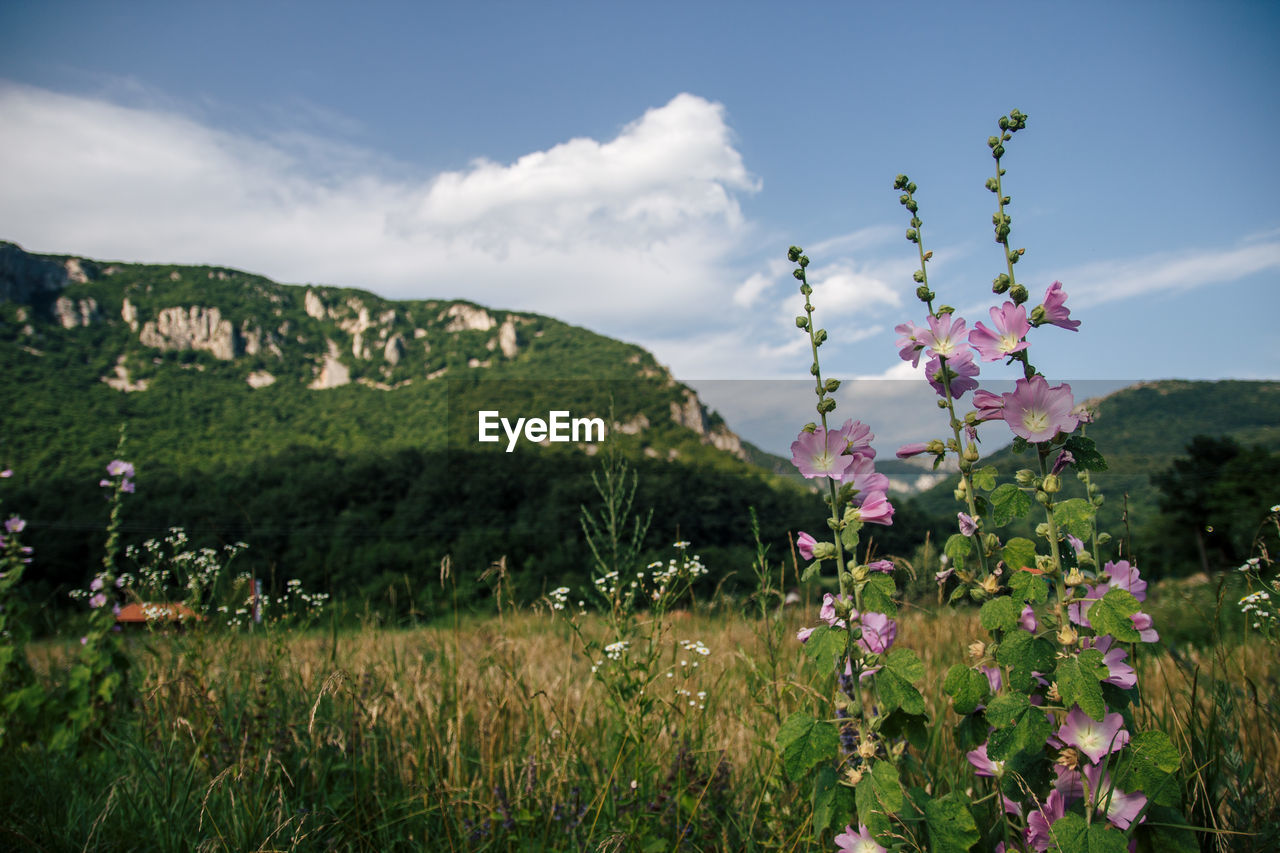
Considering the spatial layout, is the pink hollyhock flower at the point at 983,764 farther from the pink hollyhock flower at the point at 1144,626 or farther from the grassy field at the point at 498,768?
the pink hollyhock flower at the point at 1144,626

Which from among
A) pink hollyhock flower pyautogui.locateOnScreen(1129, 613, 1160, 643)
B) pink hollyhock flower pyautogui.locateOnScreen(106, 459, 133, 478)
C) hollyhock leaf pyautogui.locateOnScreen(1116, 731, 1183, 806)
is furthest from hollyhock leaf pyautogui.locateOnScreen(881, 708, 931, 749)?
pink hollyhock flower pyautogui.locateOnScreen(106, 459, 133, 478)

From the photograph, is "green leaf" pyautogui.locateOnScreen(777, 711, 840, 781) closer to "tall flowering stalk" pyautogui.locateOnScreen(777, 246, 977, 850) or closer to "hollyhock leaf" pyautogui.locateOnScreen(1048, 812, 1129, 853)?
"tall flowering stalk" pyautogui.locateOnScreen(777, 246, 977, 850)

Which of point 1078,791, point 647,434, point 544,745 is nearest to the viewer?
point 1078,791

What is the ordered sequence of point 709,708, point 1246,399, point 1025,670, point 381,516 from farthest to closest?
1. point 1246,399
2. point 381,516
3. point 709,708
4. point 1025,670

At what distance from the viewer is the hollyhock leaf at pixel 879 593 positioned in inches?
50.8

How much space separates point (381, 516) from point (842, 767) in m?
33.2

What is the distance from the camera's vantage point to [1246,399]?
43.3 m

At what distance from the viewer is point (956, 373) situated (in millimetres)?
1399

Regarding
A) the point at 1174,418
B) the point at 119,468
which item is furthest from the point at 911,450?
the point at 1174,418

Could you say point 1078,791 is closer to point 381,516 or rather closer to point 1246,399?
point 381,516

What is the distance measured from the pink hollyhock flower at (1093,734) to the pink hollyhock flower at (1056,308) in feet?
2.49

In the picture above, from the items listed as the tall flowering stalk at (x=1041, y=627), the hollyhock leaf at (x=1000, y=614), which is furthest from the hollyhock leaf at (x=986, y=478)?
the hollyhock leaf at (x=1000, y=614)

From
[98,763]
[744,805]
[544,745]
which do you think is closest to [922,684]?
[744,805]

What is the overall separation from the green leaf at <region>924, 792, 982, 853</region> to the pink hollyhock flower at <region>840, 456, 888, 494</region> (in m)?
0.62
